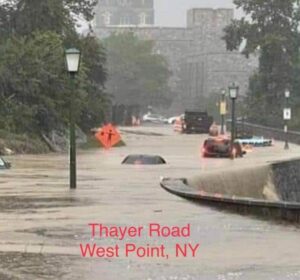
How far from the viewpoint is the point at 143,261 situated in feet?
41.0

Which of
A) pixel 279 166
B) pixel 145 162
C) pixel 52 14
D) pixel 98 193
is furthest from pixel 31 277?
pixel 52 14

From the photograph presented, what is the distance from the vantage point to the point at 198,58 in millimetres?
166500

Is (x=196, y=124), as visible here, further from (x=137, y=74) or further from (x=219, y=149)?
(x=137, y=74)

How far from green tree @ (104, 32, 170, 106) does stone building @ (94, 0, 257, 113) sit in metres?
6.86

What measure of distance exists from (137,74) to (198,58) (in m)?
21.6

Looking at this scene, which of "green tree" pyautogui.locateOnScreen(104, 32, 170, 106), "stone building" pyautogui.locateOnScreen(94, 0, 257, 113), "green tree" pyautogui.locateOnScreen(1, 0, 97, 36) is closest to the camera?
"green tree" pyautogui.locateOnScreen(1, 0, 97, 36)

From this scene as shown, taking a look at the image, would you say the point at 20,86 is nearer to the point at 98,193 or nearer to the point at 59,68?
the point at 59,68

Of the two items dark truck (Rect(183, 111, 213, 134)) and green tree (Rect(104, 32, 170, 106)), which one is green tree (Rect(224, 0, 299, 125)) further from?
green tree (Rect(104, 32, 170, 106))

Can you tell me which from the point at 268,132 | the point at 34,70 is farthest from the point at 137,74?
the point at 34,70

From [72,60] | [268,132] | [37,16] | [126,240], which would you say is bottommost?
[268,132]

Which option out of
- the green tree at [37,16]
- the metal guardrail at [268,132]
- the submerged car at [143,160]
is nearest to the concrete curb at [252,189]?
the submerged car at [143,160]

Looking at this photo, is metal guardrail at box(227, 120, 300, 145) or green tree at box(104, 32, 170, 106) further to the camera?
green tree at box(104, 32, 170, 106)

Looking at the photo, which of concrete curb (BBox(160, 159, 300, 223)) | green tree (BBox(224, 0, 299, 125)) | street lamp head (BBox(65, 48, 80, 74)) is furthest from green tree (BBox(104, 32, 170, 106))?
street lamp head (BBox(65, 48, 80, 74))

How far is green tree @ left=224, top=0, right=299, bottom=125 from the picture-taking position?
9812cm
